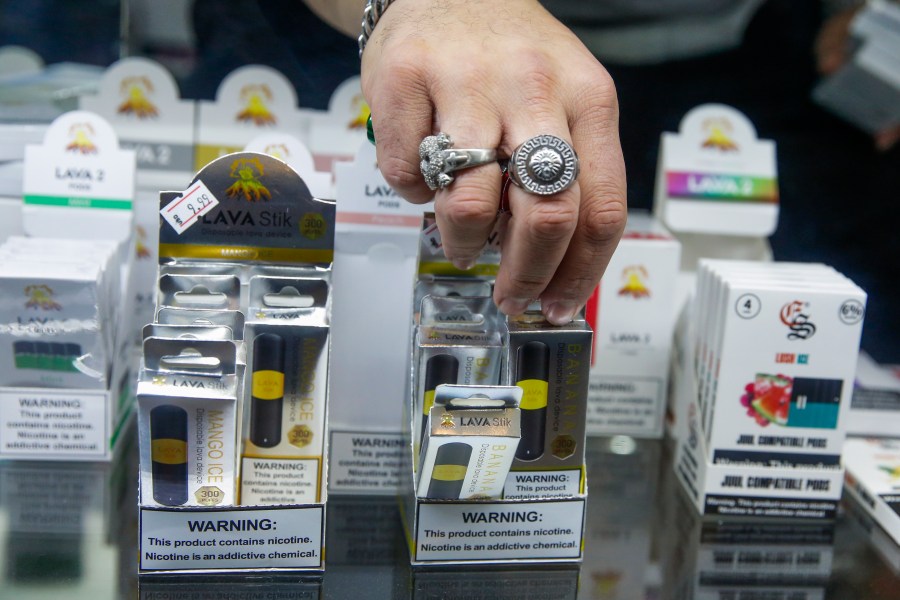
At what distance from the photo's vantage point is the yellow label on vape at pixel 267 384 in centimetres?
95

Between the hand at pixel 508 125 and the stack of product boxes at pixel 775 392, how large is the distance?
293 millimetres

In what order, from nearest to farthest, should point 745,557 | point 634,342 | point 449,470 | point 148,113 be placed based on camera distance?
point 449,470 < point 745,557 < point 634,342 < point 148,113

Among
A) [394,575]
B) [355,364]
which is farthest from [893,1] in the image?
[394,575]

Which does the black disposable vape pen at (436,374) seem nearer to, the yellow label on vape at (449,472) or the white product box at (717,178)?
the yellow label on vape at (449,472)

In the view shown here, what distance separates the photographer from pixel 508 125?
32.5 inches

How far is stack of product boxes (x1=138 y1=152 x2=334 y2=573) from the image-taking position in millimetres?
875

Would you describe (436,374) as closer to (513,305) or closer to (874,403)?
(513,305)

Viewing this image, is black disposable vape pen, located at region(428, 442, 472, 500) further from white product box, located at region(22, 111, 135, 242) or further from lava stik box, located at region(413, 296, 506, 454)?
white product box, located at region(22, 111, 135, 242)

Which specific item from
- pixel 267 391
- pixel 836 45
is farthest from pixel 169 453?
pixel 836 45

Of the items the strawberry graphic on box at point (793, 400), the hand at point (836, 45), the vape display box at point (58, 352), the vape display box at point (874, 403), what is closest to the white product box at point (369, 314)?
the vape display box at point (58, 352)

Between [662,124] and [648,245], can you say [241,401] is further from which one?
[662,124]

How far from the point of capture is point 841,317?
109cm

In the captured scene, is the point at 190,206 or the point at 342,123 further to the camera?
the point at 342,123

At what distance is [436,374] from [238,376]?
0.19m
